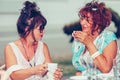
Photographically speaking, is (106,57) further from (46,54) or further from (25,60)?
(25,60)

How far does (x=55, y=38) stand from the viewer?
9.50 feet

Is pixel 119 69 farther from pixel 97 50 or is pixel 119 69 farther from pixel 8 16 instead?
pixel 8 16

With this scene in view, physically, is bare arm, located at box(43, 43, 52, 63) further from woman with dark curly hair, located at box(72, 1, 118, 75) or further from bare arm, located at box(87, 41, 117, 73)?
bare arm, located at box(87, 41, 117, 73)

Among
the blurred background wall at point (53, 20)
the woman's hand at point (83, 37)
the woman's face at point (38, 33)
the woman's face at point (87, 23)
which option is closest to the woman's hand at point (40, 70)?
the blurred background wall at point (53, 20)

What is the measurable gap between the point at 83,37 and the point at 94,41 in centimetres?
11

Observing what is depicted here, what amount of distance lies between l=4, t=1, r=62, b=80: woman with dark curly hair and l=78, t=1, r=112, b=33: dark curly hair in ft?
1.28

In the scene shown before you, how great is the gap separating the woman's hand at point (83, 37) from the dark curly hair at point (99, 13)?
0.13m

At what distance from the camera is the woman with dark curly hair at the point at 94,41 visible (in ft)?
9.55

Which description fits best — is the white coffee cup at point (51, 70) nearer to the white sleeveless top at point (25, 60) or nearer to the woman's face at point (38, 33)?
the white sleeveless top at point (25, 60)

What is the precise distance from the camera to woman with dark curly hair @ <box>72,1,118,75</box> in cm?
291

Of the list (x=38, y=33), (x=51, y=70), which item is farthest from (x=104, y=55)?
(x=38, y=33)

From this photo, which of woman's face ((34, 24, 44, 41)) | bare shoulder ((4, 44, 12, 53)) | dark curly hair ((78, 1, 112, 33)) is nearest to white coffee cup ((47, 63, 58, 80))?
woman's face ((34, 24, 44, 41))

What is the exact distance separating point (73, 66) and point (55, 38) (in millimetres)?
303

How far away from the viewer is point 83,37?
294cm
